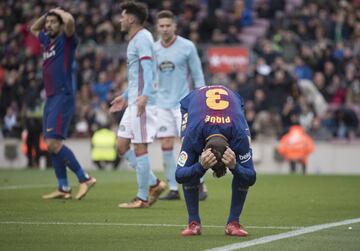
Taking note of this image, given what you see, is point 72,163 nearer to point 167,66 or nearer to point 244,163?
point 167,66

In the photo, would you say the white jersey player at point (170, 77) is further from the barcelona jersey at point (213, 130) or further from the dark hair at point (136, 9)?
the barcelona jersey at point (213, 130)

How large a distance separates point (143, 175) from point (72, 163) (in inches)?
57.3

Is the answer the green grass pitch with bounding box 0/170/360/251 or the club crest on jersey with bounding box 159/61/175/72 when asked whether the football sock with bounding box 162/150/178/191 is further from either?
the club crest on jersey with bounding box 159/61/175/72

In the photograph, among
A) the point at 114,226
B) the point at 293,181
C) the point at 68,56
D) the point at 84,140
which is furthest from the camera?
the point at 84,140

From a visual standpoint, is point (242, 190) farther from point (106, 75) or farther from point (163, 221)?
point (106, 75)

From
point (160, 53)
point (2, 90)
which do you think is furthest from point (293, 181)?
point (2, 90)

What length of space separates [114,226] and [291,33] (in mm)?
19199

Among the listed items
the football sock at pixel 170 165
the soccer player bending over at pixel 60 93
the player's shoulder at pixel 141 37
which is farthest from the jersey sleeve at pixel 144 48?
the football sock at pixel 170 165

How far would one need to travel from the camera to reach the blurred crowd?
85.9ft

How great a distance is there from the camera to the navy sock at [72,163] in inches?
567

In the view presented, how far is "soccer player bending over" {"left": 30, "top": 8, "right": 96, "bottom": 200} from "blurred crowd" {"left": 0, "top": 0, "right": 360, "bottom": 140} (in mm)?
9956

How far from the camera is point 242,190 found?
33.6ft

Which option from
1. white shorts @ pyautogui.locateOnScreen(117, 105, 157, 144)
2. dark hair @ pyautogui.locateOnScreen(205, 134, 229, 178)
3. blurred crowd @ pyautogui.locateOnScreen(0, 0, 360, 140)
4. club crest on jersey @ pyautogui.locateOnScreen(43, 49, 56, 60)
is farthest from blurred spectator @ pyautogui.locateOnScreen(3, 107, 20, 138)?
dark hair @ pyautogui.locateOnScreen(205, 134, 229, 178)

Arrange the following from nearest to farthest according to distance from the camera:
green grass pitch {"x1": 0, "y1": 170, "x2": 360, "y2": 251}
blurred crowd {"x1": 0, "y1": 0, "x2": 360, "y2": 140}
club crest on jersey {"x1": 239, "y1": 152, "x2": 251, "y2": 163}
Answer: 1. green grass pitch {"x1": 0, "y1": 170, "x2": 360, "y2": 251}
2. club crest on jersey {"x1": 239, "y1": 152, "x2": 251, "y2": 163}
3. blurred crowd {"x1": 0, "y1": 0, "x2": 360, "y2": 140}
